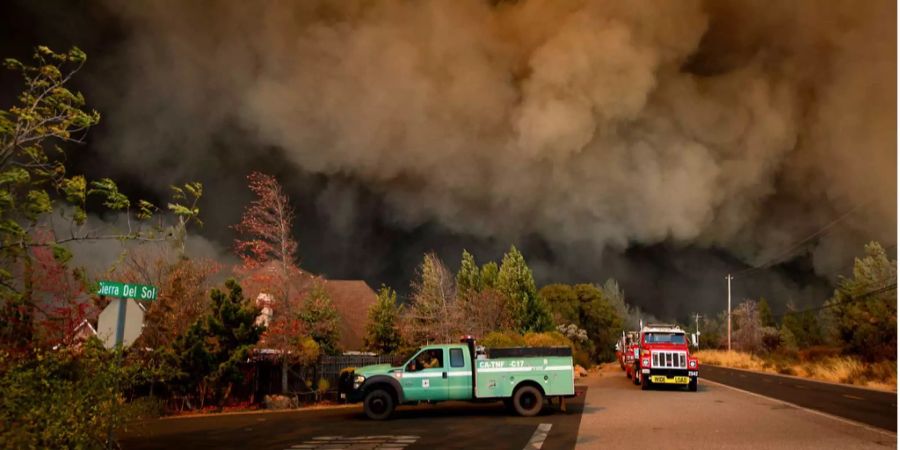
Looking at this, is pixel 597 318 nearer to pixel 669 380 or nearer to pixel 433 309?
pixel 433 309

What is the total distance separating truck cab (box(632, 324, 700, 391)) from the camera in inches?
1099

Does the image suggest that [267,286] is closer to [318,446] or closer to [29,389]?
[318,446]

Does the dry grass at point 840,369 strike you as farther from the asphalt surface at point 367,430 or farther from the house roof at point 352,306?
the house roof at point 352,306

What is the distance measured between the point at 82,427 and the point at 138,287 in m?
2.74

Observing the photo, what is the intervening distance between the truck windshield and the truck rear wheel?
1477cm

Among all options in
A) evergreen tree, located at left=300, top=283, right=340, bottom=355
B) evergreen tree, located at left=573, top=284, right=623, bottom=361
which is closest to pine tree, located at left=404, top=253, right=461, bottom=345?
evergreen tree, located at left=300, top=283, right=340, bottom=355

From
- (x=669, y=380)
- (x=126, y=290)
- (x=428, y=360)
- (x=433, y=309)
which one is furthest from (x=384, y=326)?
(x=126, y=290)

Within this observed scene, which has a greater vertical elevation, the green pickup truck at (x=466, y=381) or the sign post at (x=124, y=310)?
the sign post at (x=124, y=310)

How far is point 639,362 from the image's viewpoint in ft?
100

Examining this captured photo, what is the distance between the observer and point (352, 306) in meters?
49.8

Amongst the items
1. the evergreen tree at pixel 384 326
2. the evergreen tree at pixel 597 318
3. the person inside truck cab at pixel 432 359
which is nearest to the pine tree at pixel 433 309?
the evergreen tree at pixel 384 326

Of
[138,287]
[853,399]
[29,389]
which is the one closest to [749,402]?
[853,399]

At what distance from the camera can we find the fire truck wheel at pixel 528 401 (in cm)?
1827

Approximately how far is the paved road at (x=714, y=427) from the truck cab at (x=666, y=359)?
4699 millimetres
